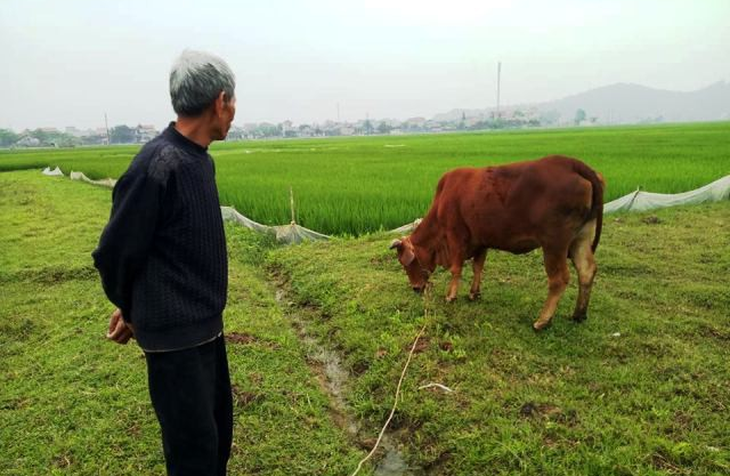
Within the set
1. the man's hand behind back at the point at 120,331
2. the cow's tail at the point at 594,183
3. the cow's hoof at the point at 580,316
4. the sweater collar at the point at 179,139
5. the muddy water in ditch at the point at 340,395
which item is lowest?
the muddy water in ditch at the point at 340,395

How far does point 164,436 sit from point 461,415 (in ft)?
6.17

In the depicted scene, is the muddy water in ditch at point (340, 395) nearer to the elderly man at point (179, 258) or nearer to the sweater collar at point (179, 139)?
the elderly man at point (179, 258)

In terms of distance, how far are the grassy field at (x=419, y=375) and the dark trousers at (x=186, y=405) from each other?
941 mm

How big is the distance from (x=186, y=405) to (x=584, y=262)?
3.61 metres

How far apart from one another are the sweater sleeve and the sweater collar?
22cm

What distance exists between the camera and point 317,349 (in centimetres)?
469

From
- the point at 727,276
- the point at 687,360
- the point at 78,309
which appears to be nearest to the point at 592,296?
the point at 687,360

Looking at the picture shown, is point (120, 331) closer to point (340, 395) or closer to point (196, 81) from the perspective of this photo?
point (196, 81)

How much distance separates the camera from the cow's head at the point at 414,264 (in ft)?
17.6

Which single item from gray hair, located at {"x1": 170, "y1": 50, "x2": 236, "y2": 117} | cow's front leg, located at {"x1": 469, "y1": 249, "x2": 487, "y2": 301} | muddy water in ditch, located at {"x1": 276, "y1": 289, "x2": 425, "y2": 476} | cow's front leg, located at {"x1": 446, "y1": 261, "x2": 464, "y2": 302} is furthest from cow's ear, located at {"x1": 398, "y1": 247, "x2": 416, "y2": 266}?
gray hair, located at {"x1": 170, "y1": 50, "x2": 236, "y2": 117}

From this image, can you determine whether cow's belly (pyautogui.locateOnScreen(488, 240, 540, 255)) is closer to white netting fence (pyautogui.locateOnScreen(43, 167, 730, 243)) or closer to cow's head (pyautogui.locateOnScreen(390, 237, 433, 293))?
cow's head (pyautogui.locateOnScreen(390, 237, 433, 293))

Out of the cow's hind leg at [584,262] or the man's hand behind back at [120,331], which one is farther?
the cow's hind leg at [584,262]

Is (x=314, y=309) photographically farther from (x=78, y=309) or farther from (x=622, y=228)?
(x=622, y=228)

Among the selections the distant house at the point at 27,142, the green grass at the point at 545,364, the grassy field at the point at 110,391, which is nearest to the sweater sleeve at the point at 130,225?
the grassy field at the point at 110,391
